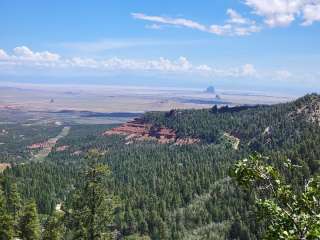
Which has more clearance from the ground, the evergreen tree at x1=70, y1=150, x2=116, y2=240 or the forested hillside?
the evergreen tree at x1=70, y1=150, x2=116, y2=240

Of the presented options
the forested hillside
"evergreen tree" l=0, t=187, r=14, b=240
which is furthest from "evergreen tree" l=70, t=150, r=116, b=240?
the forested hillside

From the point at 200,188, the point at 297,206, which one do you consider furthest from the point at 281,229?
the point at 200,188

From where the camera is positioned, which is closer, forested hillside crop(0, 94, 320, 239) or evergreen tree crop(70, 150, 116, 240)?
evergreen tree crop(70, 150, 116, 240)

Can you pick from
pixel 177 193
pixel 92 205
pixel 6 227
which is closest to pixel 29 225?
pixel 6 227

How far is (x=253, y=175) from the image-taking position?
48.0 feet

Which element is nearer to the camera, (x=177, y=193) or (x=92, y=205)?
(x=92, y=205)

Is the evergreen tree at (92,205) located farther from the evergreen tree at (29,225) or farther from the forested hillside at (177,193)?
the forested hillside at (177,193)

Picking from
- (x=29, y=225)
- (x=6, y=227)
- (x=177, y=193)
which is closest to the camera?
(x=6, y=227)

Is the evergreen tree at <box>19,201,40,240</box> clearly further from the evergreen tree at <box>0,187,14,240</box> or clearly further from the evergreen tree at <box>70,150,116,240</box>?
the evergreen tree at <box>70,150,116,240</box>

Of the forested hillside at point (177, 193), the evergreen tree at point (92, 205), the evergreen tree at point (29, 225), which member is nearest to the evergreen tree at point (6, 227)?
the evergreen tree at point (29, 225)

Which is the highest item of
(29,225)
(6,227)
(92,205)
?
(92,205)

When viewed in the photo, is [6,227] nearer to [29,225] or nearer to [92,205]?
[29,225]

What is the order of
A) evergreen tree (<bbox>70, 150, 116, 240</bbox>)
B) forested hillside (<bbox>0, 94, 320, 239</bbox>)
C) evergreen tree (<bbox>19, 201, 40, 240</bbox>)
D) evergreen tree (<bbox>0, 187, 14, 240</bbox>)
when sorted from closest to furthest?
evergreen tree (<bbox>70, 150, 116, 240</bbox>) → evergreen tree (<bbox>0, 187, 14, 240</bbox>) → evergreen tree (<bbox>19, 201, 40, 240</bbox>) → forested hillside (<bbox>0, 94, 320, 239</bbox>)

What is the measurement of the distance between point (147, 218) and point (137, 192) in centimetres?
2678
